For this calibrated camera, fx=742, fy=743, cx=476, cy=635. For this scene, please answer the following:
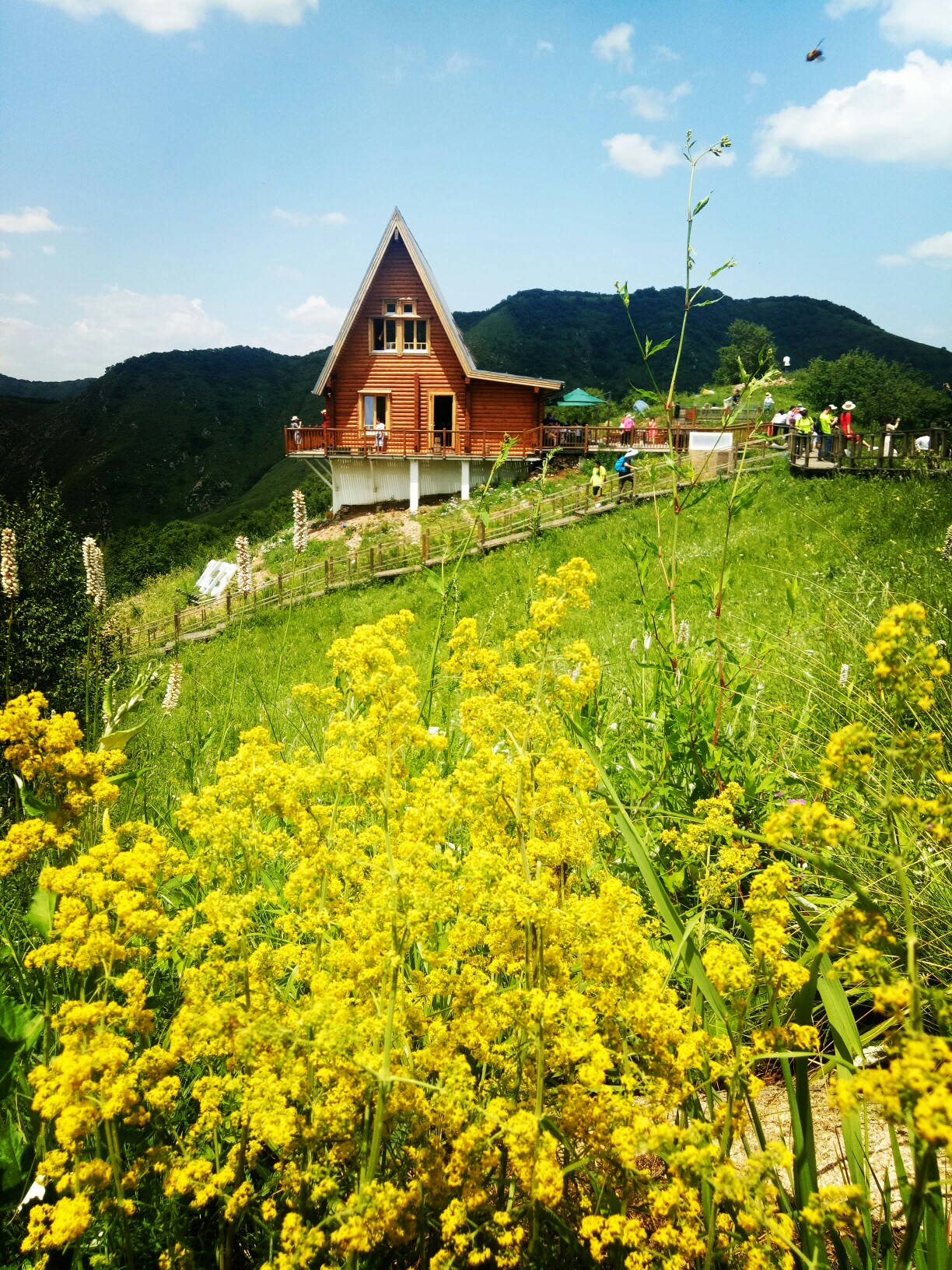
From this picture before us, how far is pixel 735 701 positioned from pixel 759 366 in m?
1.52

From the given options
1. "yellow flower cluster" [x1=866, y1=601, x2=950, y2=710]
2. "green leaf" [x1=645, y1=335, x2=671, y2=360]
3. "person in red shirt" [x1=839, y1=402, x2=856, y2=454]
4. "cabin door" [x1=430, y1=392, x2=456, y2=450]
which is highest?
"cabin door" [x1=430, y1=392, x2=456, y2=450]

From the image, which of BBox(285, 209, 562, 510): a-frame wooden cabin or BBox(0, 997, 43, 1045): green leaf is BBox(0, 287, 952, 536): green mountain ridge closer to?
BBox(285, 209, 562, 510): a-frame wooden cabin

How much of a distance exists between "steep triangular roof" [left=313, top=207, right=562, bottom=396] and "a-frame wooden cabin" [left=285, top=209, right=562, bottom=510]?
78 mm

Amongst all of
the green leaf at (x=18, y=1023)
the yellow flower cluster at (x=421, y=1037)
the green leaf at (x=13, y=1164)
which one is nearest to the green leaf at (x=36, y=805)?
the yellow flower cluster at (x=421, y=1037)

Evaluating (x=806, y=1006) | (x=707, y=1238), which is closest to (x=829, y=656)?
(x=806, y=1006)

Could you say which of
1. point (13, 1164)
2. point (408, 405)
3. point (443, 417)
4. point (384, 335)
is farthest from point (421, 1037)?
point (384, 335)

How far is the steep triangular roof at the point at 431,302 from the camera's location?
2781cm

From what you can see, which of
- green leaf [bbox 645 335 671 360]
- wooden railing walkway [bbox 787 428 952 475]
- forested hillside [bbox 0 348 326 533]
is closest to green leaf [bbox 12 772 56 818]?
green leaf [bbox 645 335 671 360]

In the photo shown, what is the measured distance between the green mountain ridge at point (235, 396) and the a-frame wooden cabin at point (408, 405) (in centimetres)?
4254

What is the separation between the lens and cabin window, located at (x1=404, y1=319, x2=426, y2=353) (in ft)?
99.5

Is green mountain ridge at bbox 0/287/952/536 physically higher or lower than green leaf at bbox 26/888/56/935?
higher

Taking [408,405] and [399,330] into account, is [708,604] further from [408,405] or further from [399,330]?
[399,330]

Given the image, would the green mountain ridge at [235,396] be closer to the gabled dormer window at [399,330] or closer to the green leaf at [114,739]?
the gabled dormer window at [399,330]

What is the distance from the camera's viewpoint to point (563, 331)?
110 m
